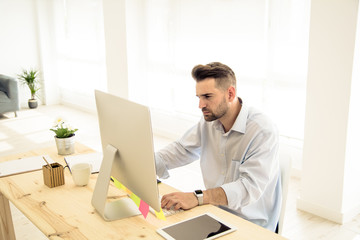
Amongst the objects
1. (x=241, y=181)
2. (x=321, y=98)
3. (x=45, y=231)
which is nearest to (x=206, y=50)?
Answer: (x=321, y=98)

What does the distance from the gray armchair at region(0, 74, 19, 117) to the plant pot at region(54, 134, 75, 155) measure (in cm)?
461

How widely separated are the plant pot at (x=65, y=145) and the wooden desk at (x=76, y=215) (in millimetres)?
272

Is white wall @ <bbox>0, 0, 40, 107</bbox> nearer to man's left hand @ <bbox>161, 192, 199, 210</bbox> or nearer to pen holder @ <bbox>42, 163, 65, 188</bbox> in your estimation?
pen holder @ <bbox>42, 163, 65, 188</bbox>

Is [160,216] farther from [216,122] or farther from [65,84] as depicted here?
[65,84]

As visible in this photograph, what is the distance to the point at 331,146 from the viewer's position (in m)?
3.08

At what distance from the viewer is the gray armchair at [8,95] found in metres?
6.51

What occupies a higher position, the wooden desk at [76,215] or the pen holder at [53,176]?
the pen holder at [53,176]

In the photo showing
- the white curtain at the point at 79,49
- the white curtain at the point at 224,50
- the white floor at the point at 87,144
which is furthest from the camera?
the white curtain at the point at 79,49

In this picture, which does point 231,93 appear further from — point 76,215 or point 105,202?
point 76,215

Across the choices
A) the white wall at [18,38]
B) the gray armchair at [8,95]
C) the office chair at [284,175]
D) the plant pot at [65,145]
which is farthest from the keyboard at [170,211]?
the white wall at [18,38]

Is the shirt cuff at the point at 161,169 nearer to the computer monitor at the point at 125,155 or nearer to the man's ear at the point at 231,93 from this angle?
the computer monitor at the point at 125,155

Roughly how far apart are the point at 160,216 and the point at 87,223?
291mm

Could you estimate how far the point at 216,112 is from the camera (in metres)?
1.93

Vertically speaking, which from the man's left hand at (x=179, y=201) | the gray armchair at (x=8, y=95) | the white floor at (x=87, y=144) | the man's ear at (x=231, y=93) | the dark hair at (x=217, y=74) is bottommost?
the white floor at (x=87, y=144)
